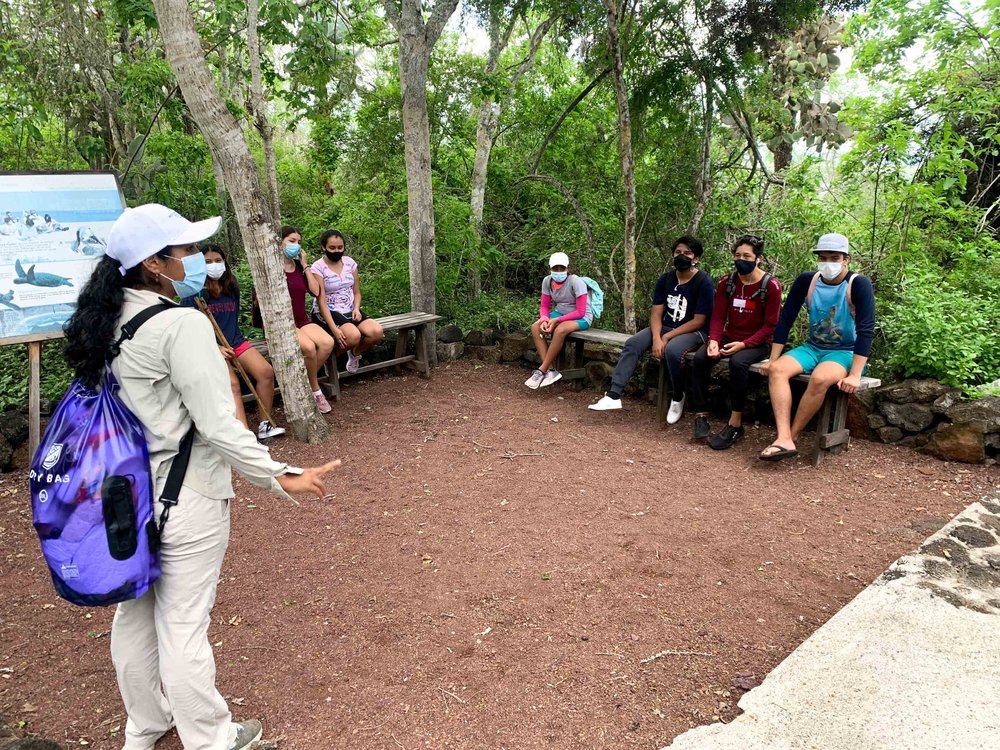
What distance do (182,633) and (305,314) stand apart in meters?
Answer: 4.04

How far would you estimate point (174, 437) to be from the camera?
198 centimetres

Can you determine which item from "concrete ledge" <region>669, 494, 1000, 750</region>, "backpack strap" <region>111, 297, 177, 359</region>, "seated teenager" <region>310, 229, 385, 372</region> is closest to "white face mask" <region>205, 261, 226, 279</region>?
"seated teenager" <region>310, 229, 385, 372</region>

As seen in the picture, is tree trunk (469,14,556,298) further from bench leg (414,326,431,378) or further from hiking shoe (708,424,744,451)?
hiking shoe (708,424,744,451)

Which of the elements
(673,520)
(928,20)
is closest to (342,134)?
(928,20)

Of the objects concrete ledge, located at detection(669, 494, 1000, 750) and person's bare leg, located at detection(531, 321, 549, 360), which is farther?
person's bare leg, located at detection(531, 321, 549, 360)

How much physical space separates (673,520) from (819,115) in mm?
7661

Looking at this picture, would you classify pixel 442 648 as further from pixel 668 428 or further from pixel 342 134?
pixel 342 134

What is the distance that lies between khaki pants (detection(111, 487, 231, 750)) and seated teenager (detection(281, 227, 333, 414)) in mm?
3423

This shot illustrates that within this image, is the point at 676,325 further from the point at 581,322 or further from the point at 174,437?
the point at 174,437

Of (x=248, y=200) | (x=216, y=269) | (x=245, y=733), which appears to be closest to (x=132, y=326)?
(x=245, y=733)

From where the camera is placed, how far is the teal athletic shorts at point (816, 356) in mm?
4570

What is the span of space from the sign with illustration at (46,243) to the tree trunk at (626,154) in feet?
13.5

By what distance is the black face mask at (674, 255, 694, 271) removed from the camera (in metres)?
5.32

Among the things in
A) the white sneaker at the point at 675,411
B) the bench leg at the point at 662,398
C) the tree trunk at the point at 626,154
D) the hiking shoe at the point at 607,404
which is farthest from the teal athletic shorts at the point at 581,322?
the white sneaker at the point at 675,411
